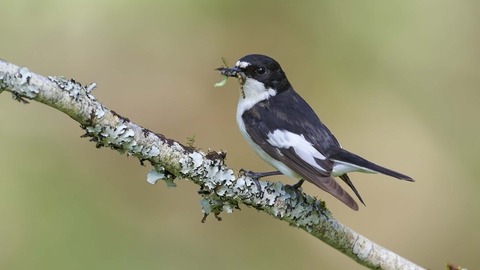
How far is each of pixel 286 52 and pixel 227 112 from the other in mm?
902

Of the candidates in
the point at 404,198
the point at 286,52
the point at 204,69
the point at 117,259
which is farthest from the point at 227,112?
the point at 404,198

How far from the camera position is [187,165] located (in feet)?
5.75

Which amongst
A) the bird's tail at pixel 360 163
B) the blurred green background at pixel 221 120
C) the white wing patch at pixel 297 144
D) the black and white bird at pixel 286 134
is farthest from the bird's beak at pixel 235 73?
the blurred green background at pixel 221 120

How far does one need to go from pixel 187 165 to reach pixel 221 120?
2.45 metres

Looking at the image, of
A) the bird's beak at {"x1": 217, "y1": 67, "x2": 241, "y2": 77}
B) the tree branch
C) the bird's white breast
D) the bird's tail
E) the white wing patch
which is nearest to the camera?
the tree branch

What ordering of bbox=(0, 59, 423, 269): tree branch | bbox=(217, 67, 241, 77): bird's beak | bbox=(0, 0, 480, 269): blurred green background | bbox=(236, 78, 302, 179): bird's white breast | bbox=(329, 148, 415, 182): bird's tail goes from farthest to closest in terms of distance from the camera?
1. bbox=(0, 0, 480, 269): blurred green background
2. bbox=(236, 78, 302, 179): bird's white breast
3. bbox=(217, 67, 241, 77): bird's beak
4. bbox=(329, 148, 415, 182): bird's tail
5. bbox=(0, 59, 423, 269): tree branch

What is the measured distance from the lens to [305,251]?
4.05 metres

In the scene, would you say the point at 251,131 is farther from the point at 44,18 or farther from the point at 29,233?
the point at 44,18

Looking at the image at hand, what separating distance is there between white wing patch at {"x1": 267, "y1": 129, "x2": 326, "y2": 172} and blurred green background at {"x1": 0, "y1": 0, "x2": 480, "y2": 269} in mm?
1643

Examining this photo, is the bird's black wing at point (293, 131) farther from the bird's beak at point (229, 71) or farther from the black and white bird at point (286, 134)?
the bird's beak at point (229, 71)

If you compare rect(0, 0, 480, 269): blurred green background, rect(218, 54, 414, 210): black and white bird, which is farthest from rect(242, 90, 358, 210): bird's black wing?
rect(0, 0, 480, 269): blurred green background

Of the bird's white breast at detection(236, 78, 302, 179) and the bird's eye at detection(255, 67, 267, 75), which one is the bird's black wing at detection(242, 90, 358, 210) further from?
the bird's eye at detection(255, 67, 267, 75)

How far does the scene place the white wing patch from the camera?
7.59 ft

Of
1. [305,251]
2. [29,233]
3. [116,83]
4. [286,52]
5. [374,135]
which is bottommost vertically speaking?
[29,233]
